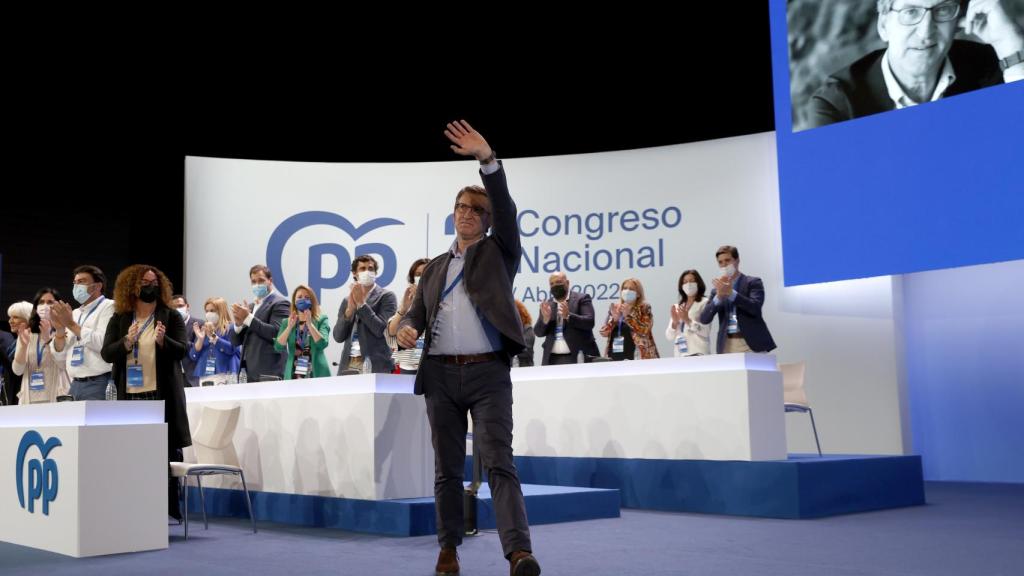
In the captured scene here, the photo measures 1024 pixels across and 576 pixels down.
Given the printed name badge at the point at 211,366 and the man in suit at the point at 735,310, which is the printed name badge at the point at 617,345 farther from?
the printed name badge at the point at 211,366

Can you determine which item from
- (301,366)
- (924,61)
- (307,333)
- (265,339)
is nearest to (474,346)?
(301,366)

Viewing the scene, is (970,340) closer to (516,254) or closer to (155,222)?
(516,254)

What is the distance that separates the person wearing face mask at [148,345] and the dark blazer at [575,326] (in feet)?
9.44

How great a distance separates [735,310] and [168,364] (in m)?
3.57

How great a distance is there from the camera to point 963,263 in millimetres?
6512

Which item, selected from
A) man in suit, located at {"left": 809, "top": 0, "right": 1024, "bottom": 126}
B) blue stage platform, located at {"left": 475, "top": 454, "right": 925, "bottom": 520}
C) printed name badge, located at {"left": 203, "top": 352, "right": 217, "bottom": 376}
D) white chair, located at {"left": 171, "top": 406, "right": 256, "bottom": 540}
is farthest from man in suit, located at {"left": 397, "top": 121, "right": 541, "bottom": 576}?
man in suit, located at {"left": 809, "top": 0, "right": 1024, "bottom": 126}

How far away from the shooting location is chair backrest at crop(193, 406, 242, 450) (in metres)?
5.66

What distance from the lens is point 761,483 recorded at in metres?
5.72

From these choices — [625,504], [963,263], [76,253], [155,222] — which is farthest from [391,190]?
[963,263]

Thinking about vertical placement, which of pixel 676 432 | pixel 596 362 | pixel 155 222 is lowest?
pixel 676 432

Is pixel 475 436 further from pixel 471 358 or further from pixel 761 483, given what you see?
pixel 761 483

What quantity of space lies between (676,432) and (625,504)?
21.8 inches

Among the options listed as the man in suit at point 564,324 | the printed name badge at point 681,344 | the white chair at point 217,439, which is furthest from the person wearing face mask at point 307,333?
the printed name badge at point 681,344

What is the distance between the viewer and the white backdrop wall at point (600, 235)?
8383 mm
